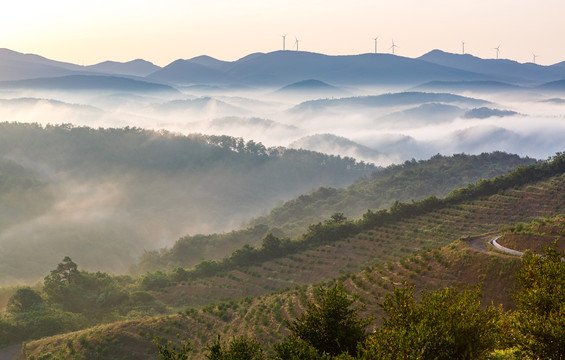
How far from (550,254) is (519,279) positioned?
1.97 m

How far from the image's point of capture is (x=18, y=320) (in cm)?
5069

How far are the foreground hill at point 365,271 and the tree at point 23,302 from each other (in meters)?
9.82

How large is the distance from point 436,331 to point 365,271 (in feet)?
99.2

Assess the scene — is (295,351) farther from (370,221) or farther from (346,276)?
(370,221)

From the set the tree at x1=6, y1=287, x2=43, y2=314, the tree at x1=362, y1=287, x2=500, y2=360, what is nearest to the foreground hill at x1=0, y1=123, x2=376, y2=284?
the tree at x1=6, y1=287, x2=43, y2=314

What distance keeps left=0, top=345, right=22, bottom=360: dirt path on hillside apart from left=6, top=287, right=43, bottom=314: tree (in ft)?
22.2

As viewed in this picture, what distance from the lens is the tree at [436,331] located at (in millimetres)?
15695

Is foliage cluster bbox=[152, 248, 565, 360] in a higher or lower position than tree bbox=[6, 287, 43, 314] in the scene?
higher

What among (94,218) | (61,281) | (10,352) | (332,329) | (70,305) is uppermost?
(332,329)

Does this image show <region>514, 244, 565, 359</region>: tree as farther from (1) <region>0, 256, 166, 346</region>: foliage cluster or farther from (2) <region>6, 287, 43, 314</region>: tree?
(2) <region>6, 287, 43, 314</region>: tree

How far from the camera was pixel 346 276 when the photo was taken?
4750 centimetres

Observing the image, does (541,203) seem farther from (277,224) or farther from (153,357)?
(277,224)

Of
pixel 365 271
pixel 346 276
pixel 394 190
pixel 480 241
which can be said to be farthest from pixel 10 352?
pixel 394 190

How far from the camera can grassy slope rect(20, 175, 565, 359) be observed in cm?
3994
